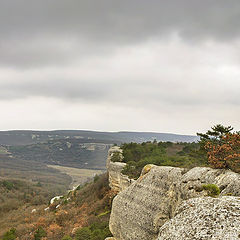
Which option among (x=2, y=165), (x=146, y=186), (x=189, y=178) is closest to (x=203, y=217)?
(x=189, y=178)

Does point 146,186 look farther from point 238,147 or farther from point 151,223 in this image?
point 238,147

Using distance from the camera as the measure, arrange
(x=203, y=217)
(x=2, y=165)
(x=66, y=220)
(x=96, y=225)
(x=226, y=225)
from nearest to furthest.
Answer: (x=226, y=225) < (x=203, y=217) < (x=96, y=225) < (x=66, y=220) < (x=2, y=165)

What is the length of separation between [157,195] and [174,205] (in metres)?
3.31

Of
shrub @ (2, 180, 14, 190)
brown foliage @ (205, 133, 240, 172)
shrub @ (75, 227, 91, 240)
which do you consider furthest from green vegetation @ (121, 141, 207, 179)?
shrub @ (2, 180, 14, 190)

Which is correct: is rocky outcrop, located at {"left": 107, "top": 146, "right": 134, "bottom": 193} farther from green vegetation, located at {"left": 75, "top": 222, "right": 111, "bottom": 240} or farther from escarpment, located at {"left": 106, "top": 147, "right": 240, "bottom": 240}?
escarpment, located at {"left": 106, "top": 147, "right": 240, "bottom": 240}

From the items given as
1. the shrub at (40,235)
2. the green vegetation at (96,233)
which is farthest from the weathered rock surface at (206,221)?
the shrub at (40,235)

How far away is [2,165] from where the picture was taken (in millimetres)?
199500

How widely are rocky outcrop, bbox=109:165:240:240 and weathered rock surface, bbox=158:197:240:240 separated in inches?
116

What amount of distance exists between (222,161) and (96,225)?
65.4ft

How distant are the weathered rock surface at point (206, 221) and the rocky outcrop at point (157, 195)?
296 cm

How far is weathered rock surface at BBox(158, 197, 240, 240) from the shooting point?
199 inches

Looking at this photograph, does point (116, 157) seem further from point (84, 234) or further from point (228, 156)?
point (228, 156)

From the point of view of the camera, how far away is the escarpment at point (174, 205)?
5488 millimetres

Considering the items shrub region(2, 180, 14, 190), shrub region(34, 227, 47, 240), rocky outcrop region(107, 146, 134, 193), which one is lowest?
shrub region(2, 180, 14, 190)
